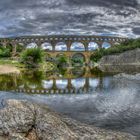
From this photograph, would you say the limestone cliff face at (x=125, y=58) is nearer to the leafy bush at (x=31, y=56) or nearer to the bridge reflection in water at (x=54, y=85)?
the leafy bush at (x=31, y=56)

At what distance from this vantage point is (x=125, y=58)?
169 meters

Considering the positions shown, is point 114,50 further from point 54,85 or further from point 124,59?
point 54,85

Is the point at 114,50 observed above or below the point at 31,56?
above

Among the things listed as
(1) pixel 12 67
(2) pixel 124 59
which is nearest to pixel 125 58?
(2) pixel 124 59

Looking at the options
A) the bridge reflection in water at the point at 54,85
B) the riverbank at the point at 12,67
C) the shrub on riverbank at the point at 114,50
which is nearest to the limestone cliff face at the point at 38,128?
the bridge reflection in water at the point at 54,85

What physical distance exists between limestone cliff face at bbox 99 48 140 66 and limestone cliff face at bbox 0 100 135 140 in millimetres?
145671

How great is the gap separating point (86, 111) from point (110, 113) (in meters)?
1.88

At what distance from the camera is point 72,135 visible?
588 inches

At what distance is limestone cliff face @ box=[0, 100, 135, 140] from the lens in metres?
14.8

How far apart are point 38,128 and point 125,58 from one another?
157008 millimetres

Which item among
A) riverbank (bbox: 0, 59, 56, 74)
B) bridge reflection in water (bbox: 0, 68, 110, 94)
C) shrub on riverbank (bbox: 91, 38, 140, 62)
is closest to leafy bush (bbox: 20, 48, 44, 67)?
riverbank (bbox: 0, 59, 56, 74)

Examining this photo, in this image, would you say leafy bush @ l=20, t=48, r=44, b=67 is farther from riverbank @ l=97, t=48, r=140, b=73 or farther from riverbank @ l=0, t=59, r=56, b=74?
riverbank @ l=97, t=48, r=140, b=73

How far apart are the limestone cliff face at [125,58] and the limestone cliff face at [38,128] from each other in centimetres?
14567

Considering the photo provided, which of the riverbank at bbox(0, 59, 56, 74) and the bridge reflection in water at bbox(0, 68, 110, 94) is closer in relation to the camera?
the bridge reflection in water at bbox(0, 68, 110, 94)
